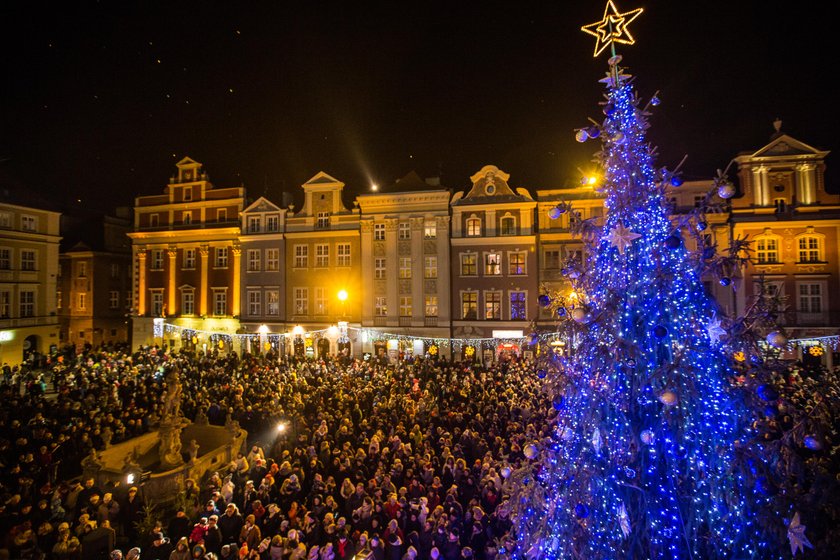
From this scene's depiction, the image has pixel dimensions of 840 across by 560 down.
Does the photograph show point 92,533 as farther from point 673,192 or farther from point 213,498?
point 673,192

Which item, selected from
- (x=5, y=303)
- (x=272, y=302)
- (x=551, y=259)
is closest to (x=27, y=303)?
(x=5, y=303)

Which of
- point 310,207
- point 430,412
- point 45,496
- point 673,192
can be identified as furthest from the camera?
point 310,207

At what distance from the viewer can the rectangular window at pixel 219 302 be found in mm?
35531

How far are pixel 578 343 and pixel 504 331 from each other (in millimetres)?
24522

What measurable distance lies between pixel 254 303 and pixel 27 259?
52.6 ft

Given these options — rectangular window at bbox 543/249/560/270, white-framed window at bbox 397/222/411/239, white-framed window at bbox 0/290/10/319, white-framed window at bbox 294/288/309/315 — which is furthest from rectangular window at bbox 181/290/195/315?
rectangular window at bbox 543/249/560/270

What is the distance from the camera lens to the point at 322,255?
111ft

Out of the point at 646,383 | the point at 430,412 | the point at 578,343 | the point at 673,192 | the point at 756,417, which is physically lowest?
the point at 430,412

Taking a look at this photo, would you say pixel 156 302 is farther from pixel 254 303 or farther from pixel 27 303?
pixel 254 303

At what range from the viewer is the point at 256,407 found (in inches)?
659

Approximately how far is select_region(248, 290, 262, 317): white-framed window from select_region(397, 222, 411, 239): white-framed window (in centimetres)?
1184

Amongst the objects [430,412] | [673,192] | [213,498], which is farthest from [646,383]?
[673,192]

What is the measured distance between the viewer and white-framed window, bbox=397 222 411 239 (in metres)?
31.8

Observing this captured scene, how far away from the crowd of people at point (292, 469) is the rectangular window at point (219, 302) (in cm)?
1375
